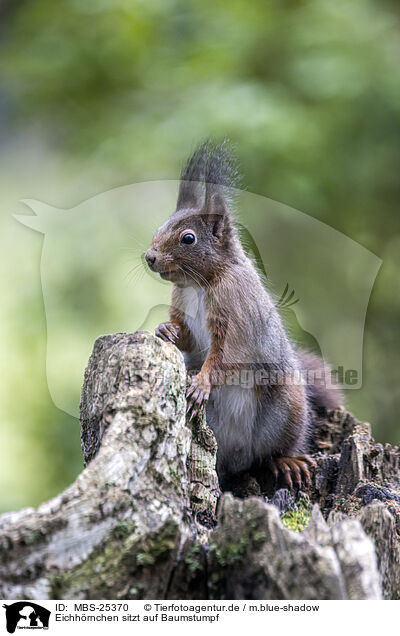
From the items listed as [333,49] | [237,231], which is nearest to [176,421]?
[237,231]

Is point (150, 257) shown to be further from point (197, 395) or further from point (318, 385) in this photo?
point (318, 385)

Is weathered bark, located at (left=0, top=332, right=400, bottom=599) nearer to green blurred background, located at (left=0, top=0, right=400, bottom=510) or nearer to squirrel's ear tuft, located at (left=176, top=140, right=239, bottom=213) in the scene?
squirrel's ear tuft, located at (left=176, top=140, right=239, bottom=213)

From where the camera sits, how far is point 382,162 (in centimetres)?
274

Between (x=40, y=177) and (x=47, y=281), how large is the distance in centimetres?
45

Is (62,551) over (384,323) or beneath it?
beneath

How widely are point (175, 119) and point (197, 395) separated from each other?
1483 millimetres

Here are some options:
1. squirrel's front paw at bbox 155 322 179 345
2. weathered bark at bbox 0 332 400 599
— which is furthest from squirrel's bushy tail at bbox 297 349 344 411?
weathered bark at bbox 0 332 400 599

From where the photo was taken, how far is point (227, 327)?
1692mm

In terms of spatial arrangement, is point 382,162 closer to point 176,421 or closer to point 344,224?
point 344,224

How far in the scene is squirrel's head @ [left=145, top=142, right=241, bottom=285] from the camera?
1.68 meters

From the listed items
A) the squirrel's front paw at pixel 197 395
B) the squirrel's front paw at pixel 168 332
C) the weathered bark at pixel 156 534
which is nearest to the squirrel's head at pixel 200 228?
the squirrel's front paw at pixel 168 332

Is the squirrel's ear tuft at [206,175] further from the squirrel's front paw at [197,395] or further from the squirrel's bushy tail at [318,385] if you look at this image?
the squirrel's bushy tail at [318,385]
